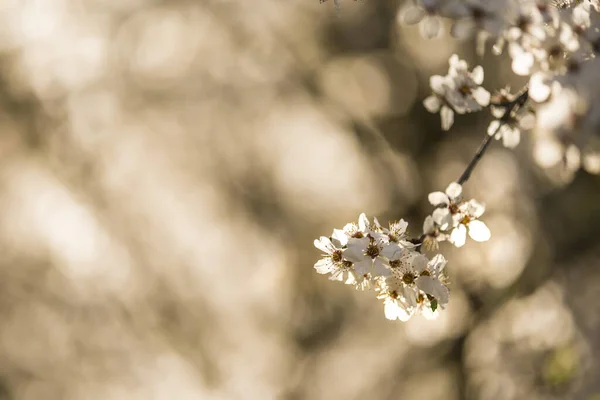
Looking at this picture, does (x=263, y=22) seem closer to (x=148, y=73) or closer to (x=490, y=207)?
(x=148, y=73)

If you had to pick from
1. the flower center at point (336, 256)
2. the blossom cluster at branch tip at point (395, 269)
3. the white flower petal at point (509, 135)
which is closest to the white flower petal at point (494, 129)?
the white flower petal at point (509, 135)

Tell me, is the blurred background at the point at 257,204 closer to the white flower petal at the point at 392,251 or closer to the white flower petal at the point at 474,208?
the white flower petal at the point at 474,208

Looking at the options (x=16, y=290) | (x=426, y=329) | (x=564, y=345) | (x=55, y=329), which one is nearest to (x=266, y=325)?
(x=426, y=329)

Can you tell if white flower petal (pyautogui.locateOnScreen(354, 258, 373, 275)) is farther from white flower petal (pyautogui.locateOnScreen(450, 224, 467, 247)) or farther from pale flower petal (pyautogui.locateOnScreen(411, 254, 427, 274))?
white flower petal (pyautogui.locateOnScreen(450, 224, 467, 247))

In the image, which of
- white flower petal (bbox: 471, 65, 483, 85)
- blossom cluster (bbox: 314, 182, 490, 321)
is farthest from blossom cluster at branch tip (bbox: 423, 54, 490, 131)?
blossom cluster (bbox: 314, 182, 490, 321)

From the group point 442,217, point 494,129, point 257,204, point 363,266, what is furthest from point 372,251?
point 257,204
